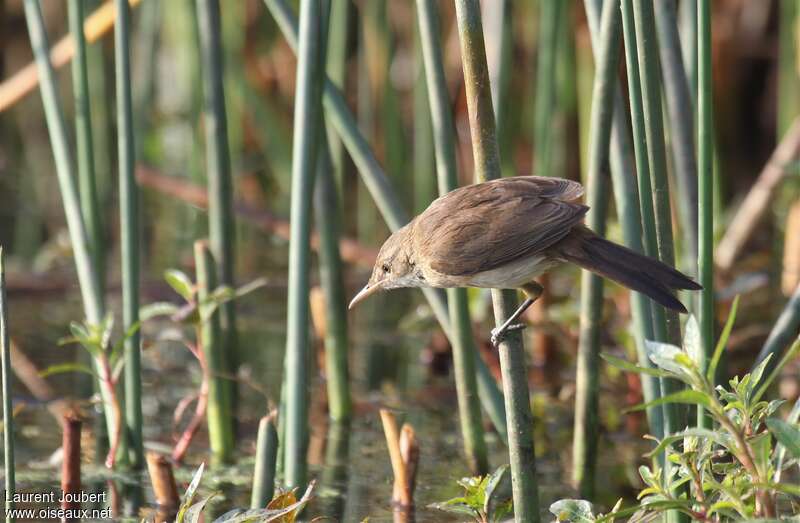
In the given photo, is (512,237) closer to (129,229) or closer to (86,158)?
(129,229)

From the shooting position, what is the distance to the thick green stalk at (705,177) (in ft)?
7.30

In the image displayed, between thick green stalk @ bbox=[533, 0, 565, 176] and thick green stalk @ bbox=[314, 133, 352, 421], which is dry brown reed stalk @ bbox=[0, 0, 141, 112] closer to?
thick green stalk @ bbox=[314, 133, 352, 421]

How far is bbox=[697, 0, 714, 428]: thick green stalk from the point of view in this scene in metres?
2.23

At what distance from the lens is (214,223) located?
3518 mm

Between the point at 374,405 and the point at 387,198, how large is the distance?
1080 mm

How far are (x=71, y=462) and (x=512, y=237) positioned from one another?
4.05 ft

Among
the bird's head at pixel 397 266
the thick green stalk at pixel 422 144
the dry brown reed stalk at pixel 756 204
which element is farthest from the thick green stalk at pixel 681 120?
the thick green stalk at pixel 422 144

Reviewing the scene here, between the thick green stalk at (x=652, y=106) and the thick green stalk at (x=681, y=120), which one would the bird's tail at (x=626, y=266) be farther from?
the thick green stalk at (x=681, y=120)

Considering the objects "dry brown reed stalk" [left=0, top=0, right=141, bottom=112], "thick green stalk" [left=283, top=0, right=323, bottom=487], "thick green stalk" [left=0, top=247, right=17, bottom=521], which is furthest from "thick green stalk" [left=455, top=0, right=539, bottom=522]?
"dry brown reed stalk" [left=0, top=0, right=141, bottom=112]

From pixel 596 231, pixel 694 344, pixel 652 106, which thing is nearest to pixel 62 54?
pixel 596 231

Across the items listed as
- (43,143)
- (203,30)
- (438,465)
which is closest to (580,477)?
(438,465)

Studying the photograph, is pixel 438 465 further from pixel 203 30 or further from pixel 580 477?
pixel 203 30

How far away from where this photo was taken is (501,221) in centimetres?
263

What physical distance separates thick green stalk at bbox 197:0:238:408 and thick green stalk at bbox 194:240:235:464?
0.13 metres
